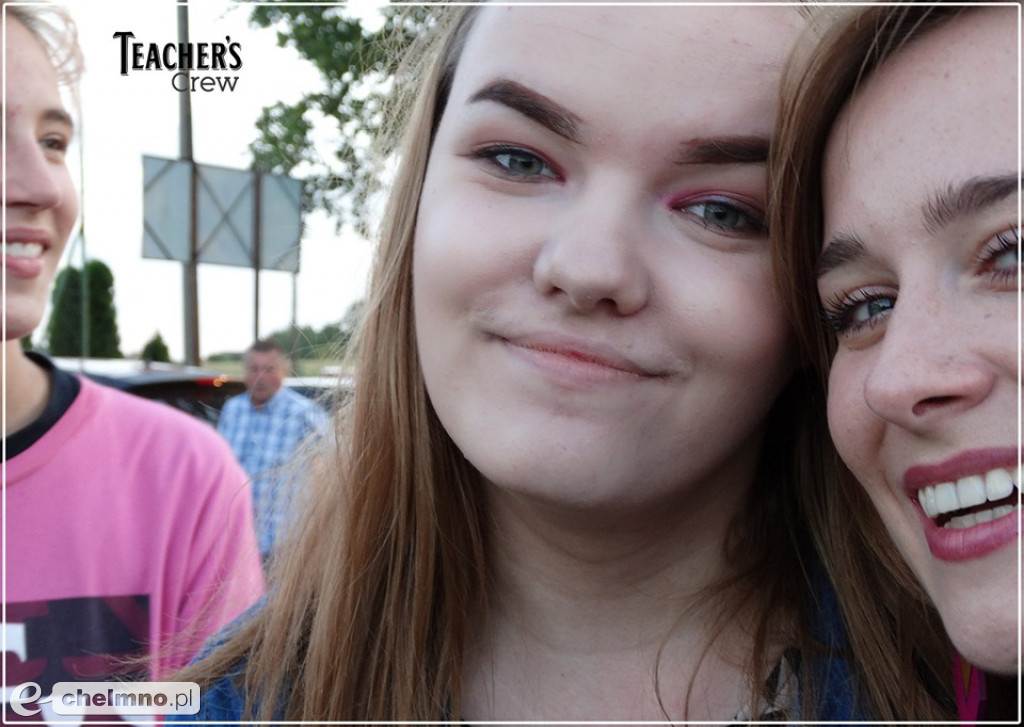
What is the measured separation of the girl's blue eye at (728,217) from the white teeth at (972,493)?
46 cm

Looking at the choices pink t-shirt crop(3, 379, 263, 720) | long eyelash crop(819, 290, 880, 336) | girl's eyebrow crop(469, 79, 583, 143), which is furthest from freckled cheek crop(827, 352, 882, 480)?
pink t-shirt crop(3, 379, 263, 720)

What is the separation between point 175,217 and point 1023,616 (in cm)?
295

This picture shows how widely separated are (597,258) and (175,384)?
4.20 m

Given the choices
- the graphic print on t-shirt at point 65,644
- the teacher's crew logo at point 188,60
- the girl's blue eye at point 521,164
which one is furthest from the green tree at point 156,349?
the girl's blue eye at point 521,164

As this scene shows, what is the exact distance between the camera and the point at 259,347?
5.96 meters

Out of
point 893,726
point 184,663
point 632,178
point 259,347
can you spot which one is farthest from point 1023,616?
point 259,347

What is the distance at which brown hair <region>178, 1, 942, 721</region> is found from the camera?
157 cm

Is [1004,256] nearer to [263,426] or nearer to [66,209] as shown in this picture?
[66,209]

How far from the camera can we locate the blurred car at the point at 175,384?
4.91 meters

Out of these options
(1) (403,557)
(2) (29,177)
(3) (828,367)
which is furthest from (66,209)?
(3) (828,367)

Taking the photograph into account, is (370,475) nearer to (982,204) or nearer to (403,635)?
(403,635)

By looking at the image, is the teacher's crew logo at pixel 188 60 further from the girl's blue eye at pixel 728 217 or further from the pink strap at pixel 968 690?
the pink strap at pixel 968 690

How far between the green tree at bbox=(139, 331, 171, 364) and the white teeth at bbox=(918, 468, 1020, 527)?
5983 millimetres

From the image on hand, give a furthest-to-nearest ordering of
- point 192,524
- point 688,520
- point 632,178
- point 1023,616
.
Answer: point 192,524
point 688,520
point 632,178
point 1023,616
